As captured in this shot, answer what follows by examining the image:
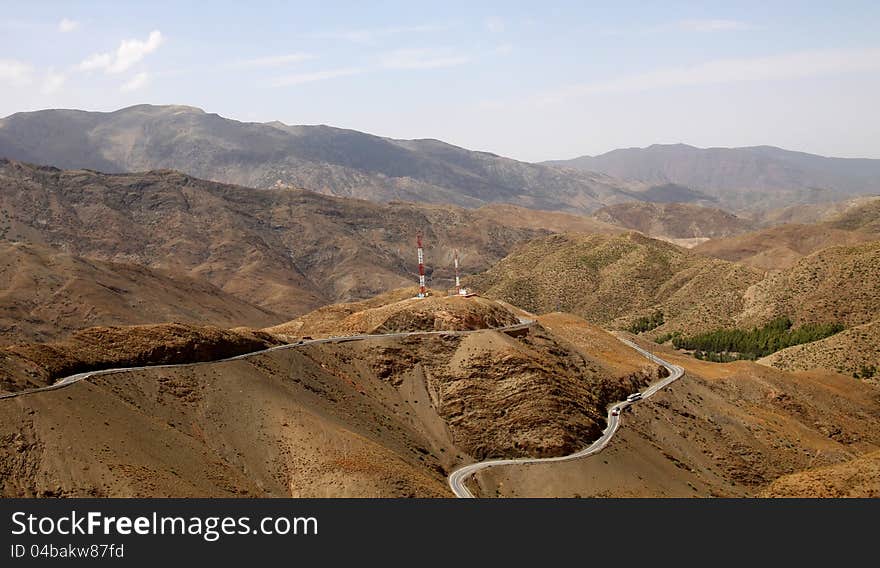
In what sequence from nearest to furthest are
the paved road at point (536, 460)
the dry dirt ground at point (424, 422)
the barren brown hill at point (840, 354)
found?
the dry dirt ground at point (424, 422)
the paved road at point (536, 460)
the barren brown hill at point (840, 354)

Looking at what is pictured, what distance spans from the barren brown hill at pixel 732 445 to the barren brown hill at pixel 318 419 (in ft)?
14.6

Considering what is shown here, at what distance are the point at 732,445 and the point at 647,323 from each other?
96.9m

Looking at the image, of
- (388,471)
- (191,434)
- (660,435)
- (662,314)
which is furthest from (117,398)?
(662,314)

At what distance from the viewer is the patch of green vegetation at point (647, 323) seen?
190750 mm

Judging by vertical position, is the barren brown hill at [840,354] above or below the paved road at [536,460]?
below

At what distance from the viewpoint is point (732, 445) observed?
97062 mm

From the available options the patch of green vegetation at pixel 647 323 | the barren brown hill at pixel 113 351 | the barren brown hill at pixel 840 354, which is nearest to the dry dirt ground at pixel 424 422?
the barren brown hill at pixel 113 351

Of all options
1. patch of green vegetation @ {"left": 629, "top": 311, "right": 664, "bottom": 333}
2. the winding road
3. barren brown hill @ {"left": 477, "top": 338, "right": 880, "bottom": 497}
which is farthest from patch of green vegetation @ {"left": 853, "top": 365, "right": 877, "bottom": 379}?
patch of green vegetation @ {"left": 629, "top": 311, "right": 664, "bottom": 333}

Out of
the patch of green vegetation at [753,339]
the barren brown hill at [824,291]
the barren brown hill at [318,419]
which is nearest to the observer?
the barren brown hill at [318,419]

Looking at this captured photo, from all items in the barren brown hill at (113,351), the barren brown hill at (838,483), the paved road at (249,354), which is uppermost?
the barren brown hill at (113,351)

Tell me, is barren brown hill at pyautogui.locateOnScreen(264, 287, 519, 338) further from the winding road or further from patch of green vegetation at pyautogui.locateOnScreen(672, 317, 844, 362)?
patch of green vegetation at pyautogui.locateOnScreen(672, 317, 844, 362)

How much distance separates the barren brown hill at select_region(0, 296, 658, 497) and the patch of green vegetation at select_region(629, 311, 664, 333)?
265ft

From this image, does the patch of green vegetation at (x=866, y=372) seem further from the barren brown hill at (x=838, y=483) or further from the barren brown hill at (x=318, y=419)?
the barren brown hill at (x=838, y=483)

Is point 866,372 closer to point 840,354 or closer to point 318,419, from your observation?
point 840,354
